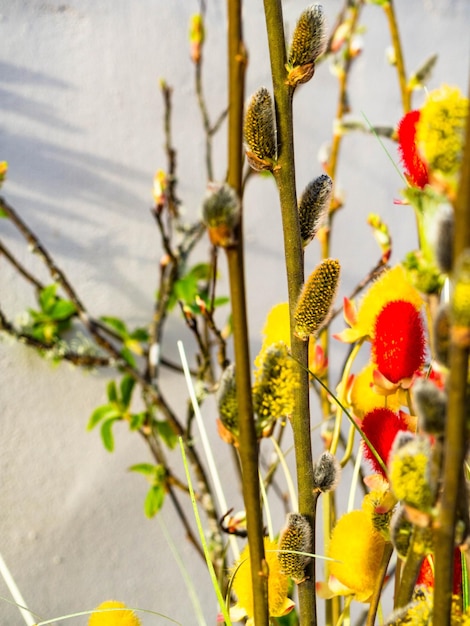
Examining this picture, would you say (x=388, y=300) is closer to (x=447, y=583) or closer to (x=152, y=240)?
(x=447, y=583)

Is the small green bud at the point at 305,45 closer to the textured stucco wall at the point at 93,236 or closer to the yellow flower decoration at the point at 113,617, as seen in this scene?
the yellow flower decoration at the point at 113,617

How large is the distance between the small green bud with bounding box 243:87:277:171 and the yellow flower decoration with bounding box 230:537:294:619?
143mm

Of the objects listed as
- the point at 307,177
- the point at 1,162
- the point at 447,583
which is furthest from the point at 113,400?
the point at 447,583

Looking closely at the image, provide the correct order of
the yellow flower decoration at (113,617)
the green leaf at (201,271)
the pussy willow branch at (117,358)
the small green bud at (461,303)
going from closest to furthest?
the small green bud at (461,303) → the yellow flower decoration at (113,617) → the pussy willow branch at (117,358) → the green leaf at (201,271)

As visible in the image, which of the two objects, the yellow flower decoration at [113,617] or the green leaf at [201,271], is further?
the green leaf at [201,271]

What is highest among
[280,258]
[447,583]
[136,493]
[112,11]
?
[112,11]

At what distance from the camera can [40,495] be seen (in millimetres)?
599

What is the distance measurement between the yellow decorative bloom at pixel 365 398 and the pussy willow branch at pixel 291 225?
0.08m

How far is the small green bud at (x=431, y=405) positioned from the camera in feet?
0.47

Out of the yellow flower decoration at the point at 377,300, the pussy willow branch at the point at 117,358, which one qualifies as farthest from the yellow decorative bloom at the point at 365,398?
the pussy willow branch at the point at 117,358

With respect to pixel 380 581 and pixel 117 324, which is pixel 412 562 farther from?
pixel 117 324

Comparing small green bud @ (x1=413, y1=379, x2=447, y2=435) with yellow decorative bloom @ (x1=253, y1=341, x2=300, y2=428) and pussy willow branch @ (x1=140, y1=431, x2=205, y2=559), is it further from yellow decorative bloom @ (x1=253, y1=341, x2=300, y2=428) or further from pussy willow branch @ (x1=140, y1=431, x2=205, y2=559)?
pussy willow branch @ (x1=140, y1=431, x2=205, y2=559)

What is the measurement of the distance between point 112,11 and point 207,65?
0.39ft

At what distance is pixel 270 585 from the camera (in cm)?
24
